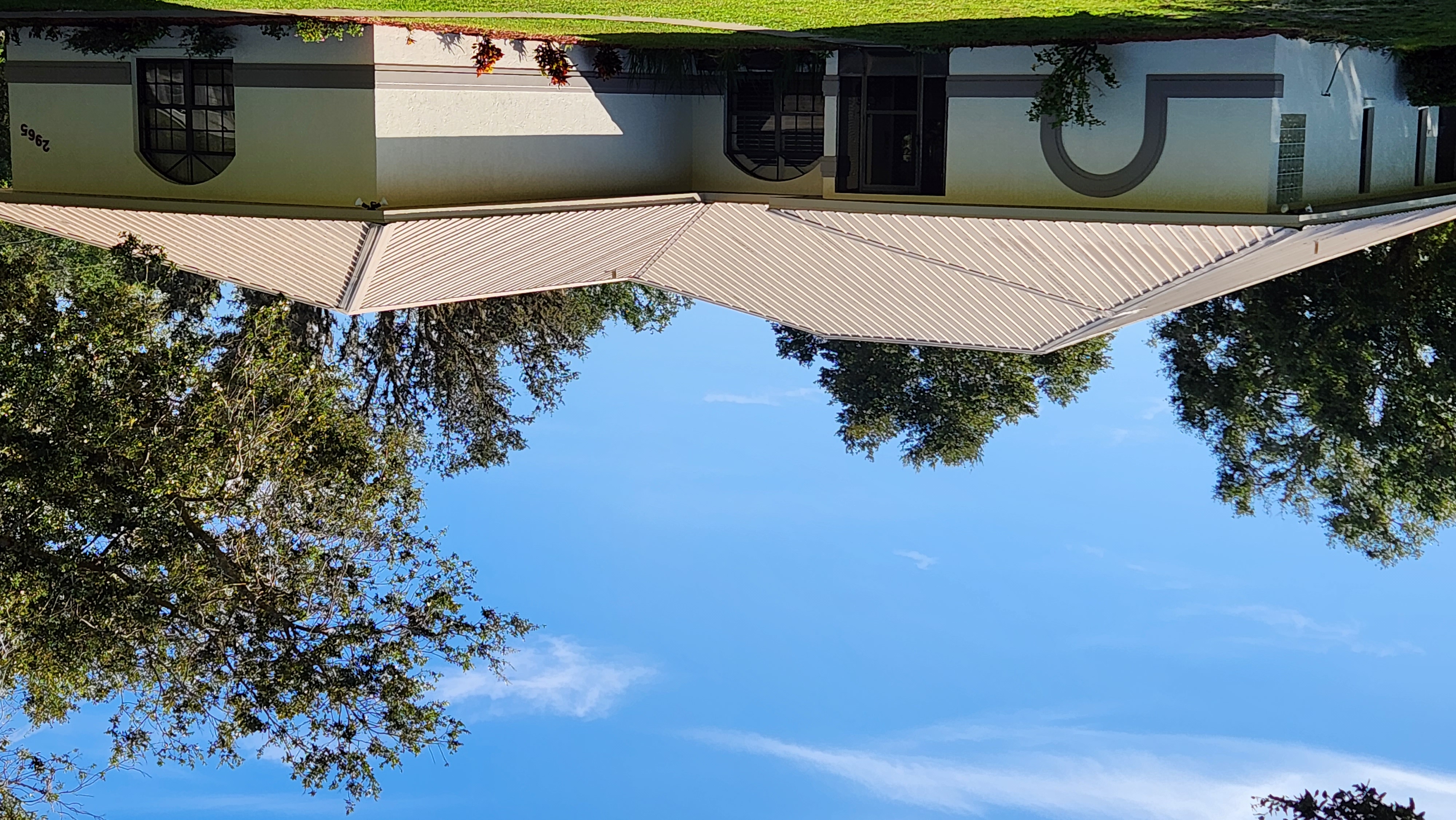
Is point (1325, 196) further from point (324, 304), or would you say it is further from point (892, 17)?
point (324, 304)

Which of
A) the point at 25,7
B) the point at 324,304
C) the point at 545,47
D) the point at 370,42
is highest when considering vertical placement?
the point at 545,47

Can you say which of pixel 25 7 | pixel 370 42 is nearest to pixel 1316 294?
pixel 370 42

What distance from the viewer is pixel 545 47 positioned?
21.7 metres

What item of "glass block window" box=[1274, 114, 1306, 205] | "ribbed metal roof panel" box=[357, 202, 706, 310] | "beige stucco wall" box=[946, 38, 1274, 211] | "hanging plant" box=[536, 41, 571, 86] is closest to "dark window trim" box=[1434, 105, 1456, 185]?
"glass block window" box=[1274, 114, 1306, 205]

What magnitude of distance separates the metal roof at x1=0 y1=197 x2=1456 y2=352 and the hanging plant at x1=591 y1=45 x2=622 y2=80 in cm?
300

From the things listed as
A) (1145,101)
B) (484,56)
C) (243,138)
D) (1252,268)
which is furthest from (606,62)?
(1252,268)

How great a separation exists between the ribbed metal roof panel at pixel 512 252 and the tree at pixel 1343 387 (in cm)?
1540

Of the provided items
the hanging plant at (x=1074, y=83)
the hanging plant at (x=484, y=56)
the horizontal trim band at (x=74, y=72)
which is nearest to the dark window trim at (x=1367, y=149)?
the hanging plant at (x=1074, y=83)

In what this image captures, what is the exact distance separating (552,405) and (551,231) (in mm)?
15344

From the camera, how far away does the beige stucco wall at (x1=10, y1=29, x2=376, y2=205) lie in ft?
60.5

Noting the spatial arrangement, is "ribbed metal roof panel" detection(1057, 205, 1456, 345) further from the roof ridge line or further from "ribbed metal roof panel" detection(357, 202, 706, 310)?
"ribbed metal roof panel" detection(357, 202, 706, 310)

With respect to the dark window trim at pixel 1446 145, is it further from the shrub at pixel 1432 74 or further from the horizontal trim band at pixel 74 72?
the horizontal trim band at pixel 74 72

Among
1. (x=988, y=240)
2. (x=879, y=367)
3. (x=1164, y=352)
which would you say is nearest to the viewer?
(x=988, y=240)

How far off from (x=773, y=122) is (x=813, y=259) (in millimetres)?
5611
